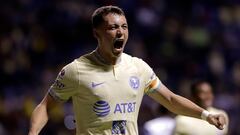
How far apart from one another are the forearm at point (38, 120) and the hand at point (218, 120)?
3.75 ft

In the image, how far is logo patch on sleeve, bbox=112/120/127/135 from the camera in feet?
20.1

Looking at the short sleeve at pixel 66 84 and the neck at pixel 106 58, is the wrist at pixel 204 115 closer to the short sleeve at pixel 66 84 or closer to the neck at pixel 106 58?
the neck at pixel 106 58

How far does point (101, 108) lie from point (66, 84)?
0.29 meters

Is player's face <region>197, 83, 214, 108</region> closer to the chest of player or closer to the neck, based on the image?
the chest of player

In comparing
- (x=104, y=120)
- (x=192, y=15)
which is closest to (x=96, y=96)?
(x=104, y=120)

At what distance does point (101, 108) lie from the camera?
6117 millimetres

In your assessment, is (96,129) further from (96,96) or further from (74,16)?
(74,16)

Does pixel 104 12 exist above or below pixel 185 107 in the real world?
above

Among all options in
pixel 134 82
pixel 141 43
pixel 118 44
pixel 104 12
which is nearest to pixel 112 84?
pixel 134 82

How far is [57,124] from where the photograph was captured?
1151 cm

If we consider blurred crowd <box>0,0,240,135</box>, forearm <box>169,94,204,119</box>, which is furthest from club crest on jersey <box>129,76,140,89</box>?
blurred crowd <box>0,0,240,135</box>

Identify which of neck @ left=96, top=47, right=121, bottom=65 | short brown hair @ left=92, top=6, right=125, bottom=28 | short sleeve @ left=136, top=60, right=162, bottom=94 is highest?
short brown hair @ left=92, top=6, right=125, bottom=28

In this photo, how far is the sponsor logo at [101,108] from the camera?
6113 millimetres

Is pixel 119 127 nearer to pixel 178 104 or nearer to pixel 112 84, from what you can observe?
pixel 112 84
